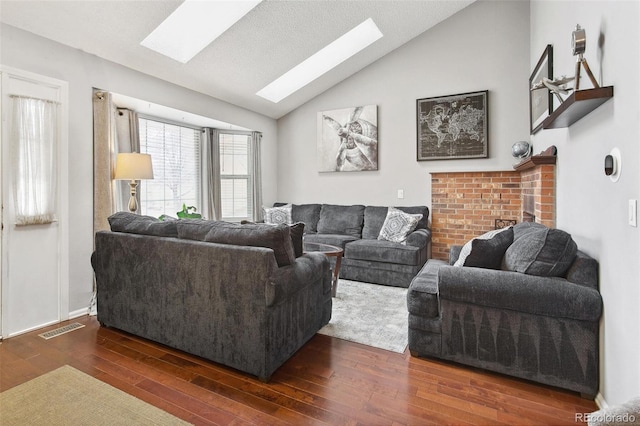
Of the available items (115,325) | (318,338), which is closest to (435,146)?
(318,338)

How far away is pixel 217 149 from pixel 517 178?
4298 mm

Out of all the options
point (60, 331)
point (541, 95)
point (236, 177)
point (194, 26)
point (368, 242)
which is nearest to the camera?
point (60, 331)

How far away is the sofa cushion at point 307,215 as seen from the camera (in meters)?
5.41

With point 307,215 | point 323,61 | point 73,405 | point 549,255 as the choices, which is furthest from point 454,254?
point 323,61

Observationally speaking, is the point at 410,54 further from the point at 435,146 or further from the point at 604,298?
the point at 604,298

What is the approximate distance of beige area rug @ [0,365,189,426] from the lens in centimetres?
167

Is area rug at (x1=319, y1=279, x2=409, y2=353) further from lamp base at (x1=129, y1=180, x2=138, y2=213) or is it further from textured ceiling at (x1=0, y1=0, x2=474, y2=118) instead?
textured ceiling at (x1=0, y1=0, x2=474, y2=118)

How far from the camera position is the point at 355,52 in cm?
472

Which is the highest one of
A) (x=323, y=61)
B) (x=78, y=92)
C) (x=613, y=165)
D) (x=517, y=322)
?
(x=323, y=61)

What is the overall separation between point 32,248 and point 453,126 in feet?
15.9

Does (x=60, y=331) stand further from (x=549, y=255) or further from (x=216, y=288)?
(x=549, y=255)

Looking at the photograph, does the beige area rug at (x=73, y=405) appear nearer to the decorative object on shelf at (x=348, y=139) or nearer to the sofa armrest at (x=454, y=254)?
the sofa armrest at (x=454, y=254)

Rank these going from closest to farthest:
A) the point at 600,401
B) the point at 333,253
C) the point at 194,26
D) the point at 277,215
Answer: the point at 600,401 < the point at 333,253 < the point at 194,26 < the point at 277,215

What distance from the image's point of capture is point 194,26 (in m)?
3.43
